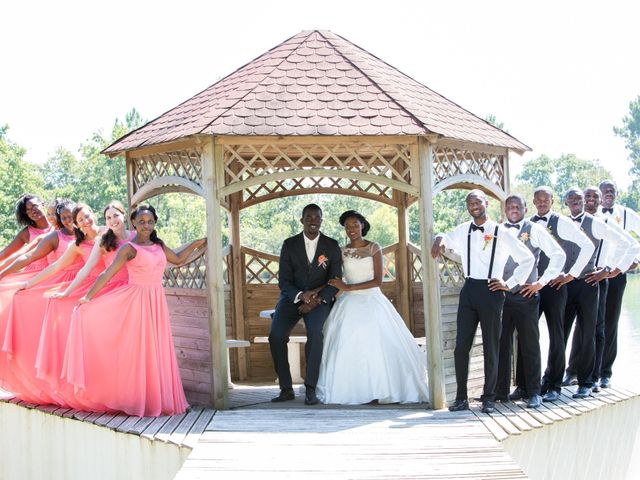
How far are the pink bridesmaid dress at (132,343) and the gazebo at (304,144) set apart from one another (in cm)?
51

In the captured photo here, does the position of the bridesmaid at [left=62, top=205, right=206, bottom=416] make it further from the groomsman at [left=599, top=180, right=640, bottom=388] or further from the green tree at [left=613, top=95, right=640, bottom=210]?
the green tree at [left=613, top=95, right=640, bottom=210]

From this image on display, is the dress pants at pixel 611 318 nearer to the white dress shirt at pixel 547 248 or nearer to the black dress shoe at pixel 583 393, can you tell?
the black dress shoe at pixel 583 393

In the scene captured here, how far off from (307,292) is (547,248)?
2307 millimetres

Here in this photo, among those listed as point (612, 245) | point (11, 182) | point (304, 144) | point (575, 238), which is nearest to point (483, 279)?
point (575, 238)

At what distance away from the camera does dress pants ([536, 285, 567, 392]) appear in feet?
29.5

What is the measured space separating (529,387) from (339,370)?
1.78 meters

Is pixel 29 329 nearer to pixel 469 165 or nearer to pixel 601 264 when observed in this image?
pixel 469 165

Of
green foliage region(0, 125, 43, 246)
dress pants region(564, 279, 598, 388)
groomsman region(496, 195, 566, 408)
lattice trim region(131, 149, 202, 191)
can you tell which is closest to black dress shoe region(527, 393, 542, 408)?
groomsman region(496, 195, 566, 408)

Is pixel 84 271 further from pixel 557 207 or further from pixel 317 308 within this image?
pixel 557 207

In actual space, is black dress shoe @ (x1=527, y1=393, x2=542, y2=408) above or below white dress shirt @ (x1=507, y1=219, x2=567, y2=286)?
below

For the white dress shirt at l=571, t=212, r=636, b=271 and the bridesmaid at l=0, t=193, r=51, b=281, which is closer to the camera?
the white dress shirt at l=571, t=212, r=636, b=271

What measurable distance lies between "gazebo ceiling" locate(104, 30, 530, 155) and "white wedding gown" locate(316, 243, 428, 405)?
4.39ft

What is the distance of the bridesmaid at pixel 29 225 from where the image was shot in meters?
9.98

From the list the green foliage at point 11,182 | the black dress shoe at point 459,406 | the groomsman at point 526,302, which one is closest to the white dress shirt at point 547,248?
the groomsman at point 526,302
